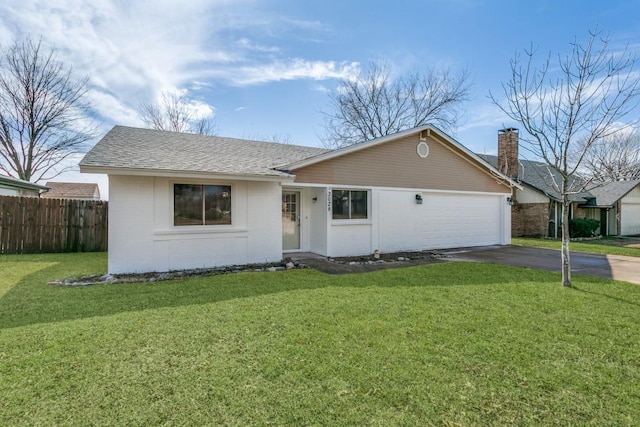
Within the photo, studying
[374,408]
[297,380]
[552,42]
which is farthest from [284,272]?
[552,42]

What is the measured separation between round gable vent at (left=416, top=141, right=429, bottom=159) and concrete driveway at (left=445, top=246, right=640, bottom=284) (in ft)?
12.4

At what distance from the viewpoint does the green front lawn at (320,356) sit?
9.03 ft

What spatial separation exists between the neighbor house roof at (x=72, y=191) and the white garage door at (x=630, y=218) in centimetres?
4860

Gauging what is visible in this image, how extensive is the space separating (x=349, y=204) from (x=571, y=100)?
→ 6.52 metres

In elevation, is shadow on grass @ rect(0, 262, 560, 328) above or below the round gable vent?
below

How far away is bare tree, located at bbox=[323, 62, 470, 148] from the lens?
86.9 feet

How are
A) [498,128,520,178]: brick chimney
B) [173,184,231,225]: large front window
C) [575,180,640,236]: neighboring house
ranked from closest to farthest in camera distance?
[173,184,231,225]: large front window < [498,128,520,178]: brick chimney < [575,180,640,236]: neighboring house

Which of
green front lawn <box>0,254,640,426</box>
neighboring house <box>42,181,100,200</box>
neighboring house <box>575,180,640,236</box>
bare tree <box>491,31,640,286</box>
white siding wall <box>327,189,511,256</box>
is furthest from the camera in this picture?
neighboring house <box>42,181,100,200</box>

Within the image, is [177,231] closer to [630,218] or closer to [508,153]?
[508,153]

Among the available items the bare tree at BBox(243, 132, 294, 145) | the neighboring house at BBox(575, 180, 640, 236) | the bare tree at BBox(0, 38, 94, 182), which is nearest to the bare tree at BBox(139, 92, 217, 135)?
the bare tree at BBox(0, 38, 94, 182)

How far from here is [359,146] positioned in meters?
A: 11.3

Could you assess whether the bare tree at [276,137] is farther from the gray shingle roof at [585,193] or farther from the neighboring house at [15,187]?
the gray shingle roof at [585,193]

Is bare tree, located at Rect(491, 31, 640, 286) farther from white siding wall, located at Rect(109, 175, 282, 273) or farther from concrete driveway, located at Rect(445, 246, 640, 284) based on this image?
white siding wall, located at Rect(109, 175, 282, 273)

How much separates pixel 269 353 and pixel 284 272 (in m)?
4.68
